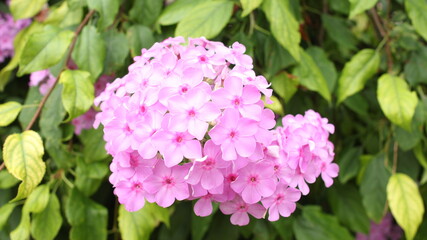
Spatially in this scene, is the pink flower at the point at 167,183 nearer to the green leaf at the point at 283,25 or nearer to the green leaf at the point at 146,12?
the green leaf at the point at 283,25

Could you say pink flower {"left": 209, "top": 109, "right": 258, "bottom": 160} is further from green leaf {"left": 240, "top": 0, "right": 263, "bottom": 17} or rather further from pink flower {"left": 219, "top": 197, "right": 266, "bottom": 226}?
green leaf {"left": 240, "top": 0, "right": 263, "bottom": 17}

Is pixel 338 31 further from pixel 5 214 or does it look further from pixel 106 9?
pixel 5 214

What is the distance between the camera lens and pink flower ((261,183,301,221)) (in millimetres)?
878

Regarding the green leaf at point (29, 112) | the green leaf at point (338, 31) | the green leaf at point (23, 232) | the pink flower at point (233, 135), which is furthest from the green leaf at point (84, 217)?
the green leaf at point (338, 31)

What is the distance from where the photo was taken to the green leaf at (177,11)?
4.26 feet

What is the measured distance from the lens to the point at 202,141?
0.84m

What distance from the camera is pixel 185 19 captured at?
4.07 feet

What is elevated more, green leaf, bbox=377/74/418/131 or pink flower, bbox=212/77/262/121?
pink flower, bbox=212/77/262/121

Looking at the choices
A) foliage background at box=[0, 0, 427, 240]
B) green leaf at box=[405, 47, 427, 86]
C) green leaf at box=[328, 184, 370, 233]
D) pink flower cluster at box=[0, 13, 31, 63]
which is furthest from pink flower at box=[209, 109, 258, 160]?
pink flower cluster at box=[0, 13, 31, 63]

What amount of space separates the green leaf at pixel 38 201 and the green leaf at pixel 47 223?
0.04m

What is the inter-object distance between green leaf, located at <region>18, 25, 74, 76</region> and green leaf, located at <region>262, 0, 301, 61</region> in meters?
0.50

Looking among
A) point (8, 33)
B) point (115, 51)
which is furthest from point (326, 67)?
point (8, 33)

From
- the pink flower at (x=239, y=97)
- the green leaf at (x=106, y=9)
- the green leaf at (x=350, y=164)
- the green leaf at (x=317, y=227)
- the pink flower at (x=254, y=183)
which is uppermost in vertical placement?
the pink flower at (x=239, y=97)

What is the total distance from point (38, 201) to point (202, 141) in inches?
23.1
